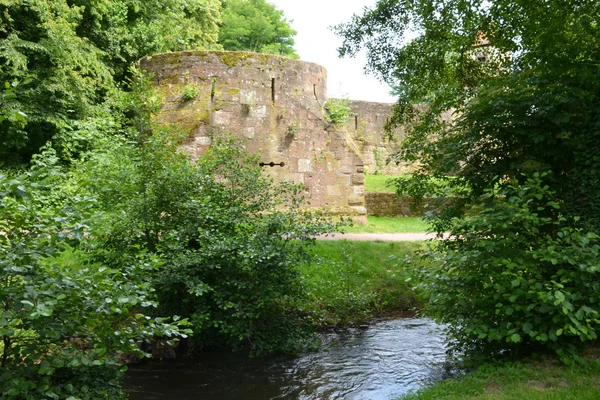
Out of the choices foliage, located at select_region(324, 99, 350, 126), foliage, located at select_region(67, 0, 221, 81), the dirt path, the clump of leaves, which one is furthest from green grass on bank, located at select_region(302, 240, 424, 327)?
foliage, located at select_region(67, 0, 221, 81)

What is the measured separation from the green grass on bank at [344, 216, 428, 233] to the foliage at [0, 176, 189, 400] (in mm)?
10168

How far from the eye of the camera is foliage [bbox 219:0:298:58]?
3036 centimetres

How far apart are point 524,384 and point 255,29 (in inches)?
1123

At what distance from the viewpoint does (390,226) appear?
54.8ft

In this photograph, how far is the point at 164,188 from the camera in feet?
26.9

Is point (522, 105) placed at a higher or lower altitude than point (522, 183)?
higher

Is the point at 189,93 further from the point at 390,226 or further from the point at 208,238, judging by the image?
the point at 208,238

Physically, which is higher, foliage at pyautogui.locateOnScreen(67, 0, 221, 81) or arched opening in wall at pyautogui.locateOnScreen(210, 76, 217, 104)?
foliage at pyautogui.locateOnScreen(67, 0, 221, 81)

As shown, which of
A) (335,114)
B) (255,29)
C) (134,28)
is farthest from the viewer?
(255,29)

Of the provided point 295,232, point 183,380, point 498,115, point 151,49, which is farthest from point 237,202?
point 151,49

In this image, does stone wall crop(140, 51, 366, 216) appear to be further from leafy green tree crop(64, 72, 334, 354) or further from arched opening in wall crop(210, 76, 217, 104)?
leafy green tree crop(64, 72, 334, 354)

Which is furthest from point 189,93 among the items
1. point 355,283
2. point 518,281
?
point 518,281

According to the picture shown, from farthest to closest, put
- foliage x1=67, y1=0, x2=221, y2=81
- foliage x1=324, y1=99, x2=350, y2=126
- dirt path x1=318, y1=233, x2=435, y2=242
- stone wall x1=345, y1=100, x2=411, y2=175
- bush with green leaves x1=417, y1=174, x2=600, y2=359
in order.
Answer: stone wall x1=345, y1=100, x2=411, y2=175, foliage x1=67, y1=0, x2=221, y2=81, foliage x1=324, y1=99, x2=350, y2=126, dirt path x1=318, y1=233, x2=435, y2=242, bush with green leaves x1=417, y1=174, x2=600, y2=359

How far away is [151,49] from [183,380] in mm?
12576
